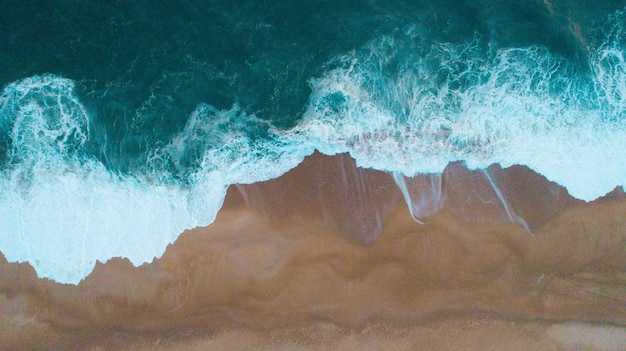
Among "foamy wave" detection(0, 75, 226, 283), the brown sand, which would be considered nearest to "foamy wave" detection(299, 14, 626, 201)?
the brown sand

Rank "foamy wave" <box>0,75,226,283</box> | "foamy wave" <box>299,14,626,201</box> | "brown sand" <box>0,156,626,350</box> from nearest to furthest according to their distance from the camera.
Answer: "brown sand" <box>0,156,626,350</box> < "foamy wave" <box>0,75,226,283</box> < "foamy wave" <box>299,14,626,201</box>

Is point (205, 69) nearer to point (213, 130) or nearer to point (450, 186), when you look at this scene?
point (213, 130)

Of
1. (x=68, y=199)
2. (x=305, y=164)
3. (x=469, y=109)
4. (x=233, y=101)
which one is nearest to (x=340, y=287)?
(x=305, y=164)

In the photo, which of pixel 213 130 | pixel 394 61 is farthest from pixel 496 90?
pixel 213 130

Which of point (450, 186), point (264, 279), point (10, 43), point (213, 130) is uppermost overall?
point (10, 43)

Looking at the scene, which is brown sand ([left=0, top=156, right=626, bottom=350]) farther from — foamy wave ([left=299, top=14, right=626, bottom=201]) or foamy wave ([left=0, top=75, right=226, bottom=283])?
foamy wave ([left=299, top=14, right=626, bottom=201])

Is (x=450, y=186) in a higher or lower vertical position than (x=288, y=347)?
higher

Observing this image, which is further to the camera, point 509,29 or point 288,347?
point 509,29
